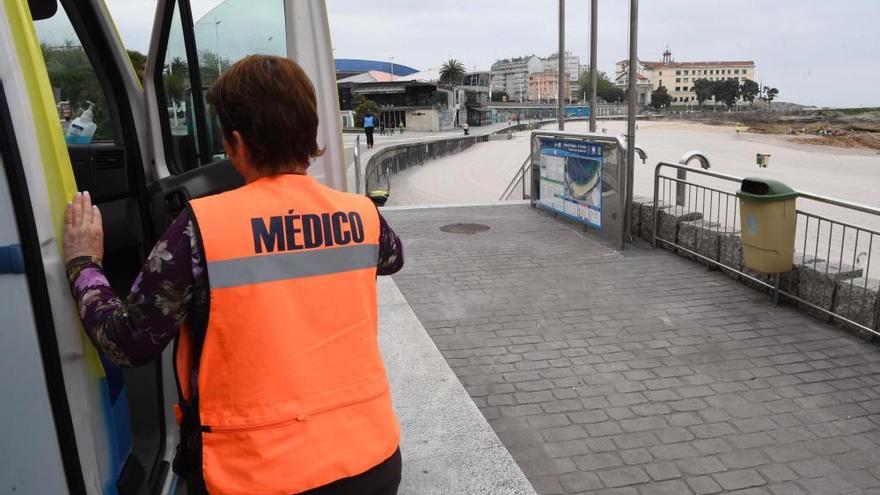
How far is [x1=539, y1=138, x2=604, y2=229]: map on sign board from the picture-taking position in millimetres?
8469

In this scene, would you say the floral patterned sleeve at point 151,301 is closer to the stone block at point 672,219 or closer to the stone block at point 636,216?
the stone block at point 672,219

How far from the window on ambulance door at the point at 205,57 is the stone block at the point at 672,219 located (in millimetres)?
5990

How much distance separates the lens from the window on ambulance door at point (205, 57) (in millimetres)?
2506

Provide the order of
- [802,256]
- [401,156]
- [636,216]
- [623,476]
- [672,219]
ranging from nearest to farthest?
[623,476], [802,256], [672,219], [636,216], [401,156]

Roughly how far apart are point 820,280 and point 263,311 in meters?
5.30

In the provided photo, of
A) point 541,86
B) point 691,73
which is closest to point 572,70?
point 691,73

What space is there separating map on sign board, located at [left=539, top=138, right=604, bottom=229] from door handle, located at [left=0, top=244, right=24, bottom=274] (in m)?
7.49

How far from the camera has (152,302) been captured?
4.51 ft

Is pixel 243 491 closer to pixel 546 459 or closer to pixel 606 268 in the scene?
pixel 546 459

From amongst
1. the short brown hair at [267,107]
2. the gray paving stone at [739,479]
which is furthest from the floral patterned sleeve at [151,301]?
the gray paving stone at [739,479]

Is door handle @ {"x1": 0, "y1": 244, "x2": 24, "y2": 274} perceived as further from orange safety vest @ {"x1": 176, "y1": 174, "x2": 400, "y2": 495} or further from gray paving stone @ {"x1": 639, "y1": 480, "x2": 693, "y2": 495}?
gray paving stone @ {"x1": 639, "y1": 480, "x2": 693, "y2": 495}

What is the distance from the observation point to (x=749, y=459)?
3432 mm

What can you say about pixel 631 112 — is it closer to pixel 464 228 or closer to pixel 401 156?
pixel 464 228

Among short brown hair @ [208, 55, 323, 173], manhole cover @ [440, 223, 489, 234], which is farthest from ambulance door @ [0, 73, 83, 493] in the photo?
manhole cover @ [440, 223, 489, 234]
